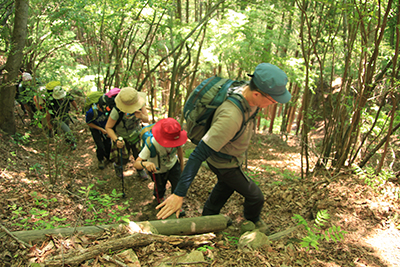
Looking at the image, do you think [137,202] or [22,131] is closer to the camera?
[137,202]

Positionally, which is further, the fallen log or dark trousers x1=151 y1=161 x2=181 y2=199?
dark trousers x1=151 y1=161 x2=181 y2=199

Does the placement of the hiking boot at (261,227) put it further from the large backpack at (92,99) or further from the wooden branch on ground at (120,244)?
the large backpack at (92,99)

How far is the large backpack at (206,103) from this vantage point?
2.54 meters

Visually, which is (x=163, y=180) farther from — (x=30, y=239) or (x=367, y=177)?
(x=367, y=177)

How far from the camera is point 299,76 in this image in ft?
26.0

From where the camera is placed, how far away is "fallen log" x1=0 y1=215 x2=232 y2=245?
2393 millimetres

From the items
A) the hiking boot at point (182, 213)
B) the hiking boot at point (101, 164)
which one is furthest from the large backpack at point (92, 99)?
the hiking boot at point (182, 213)

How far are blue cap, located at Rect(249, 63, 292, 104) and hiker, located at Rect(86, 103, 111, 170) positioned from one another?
4.34 meters

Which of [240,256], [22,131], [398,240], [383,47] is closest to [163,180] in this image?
[240,256]

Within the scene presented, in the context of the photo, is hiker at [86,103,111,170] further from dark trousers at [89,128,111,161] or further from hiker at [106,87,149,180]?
hiker at [106,87,149,180]

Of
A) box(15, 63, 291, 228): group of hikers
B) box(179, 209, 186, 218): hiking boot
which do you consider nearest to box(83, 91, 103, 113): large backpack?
box(15, 63, 291, 228): group of hikers

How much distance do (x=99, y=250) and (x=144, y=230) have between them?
534mm

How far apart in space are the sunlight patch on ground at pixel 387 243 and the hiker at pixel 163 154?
9.65ft

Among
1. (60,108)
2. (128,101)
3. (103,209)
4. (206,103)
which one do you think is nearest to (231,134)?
(206,103)
